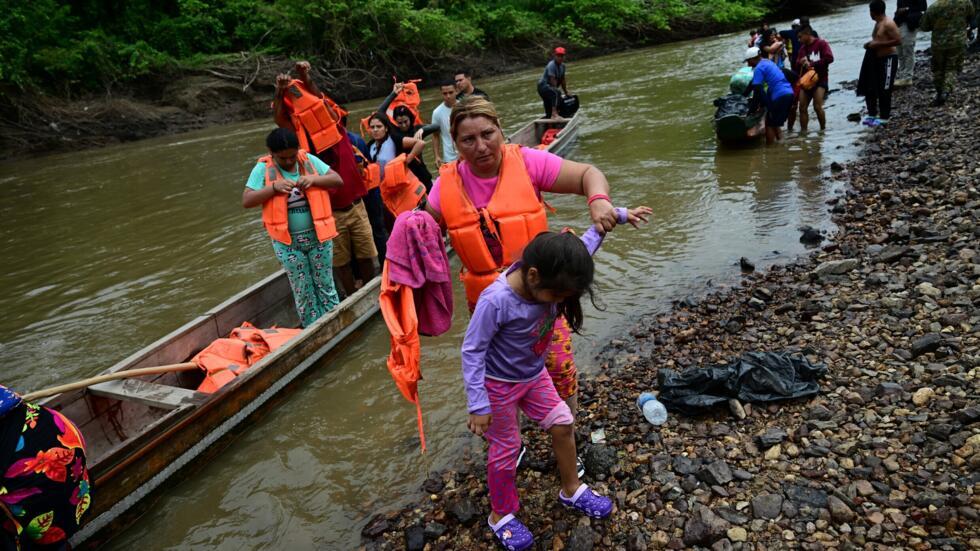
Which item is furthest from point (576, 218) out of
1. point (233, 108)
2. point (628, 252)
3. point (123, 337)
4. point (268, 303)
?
point (233, 108)

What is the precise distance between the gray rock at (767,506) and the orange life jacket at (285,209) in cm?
382

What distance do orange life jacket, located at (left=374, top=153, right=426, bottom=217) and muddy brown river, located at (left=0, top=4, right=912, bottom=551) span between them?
1.22 m

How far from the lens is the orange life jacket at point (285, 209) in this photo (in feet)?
16.1

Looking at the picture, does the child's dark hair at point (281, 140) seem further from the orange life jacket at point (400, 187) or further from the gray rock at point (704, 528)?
the gray rock at point (704, 528)

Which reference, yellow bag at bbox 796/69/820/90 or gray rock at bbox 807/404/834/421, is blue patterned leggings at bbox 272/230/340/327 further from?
yellow bag at bbox 796/69/820/90

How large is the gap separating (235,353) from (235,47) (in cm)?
2658

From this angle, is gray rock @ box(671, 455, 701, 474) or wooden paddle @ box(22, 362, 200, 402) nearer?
gray rock @ box(671, 455, 701, 474)

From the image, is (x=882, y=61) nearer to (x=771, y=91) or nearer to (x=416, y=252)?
(x=771, y=91)

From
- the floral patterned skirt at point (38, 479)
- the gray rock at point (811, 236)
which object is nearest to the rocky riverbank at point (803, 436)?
A: the gray rock at point (811, 236)

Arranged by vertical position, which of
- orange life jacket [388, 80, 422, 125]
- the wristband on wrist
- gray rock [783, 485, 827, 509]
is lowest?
gray rock [783, 485, 827, 509]

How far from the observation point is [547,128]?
13.1 meters

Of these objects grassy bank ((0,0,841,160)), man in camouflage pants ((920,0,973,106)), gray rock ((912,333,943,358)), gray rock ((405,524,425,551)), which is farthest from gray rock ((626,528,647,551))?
grassy bank ((0,0,841,160))

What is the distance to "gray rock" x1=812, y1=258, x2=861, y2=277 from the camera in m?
5.23

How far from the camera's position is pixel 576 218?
8836 millimetres
